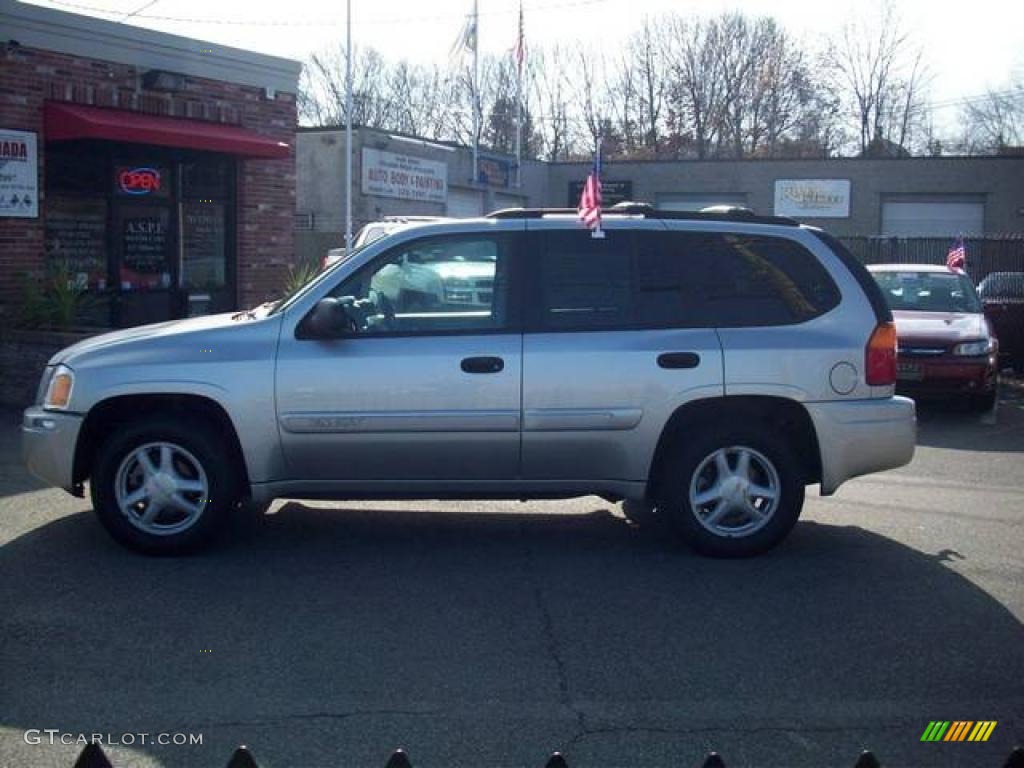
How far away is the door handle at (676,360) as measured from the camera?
647 centimetres

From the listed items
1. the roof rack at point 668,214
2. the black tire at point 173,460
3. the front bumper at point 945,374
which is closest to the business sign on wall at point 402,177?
the front bumper at point 945,374

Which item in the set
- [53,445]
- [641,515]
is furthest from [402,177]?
[53,445]

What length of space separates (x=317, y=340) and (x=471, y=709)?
260 cm

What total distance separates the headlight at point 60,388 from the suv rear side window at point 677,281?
262 centimetres

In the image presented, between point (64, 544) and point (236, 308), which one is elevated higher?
point (236, 308)

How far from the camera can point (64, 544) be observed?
22.2ft

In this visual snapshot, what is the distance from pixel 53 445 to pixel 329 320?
168 cm

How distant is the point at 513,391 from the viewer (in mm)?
6414

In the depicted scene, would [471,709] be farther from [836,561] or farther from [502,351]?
[836,561]

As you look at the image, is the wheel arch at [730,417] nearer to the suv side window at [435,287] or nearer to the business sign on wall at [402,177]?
the suv side window at [435,287]

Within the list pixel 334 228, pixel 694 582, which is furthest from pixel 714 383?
pixel 334 228

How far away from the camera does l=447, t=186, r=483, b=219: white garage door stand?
36156 millimetres

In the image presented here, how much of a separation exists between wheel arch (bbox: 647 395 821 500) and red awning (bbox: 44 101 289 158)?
9709 millimetres

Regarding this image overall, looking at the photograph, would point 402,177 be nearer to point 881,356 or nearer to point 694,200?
point 694,200
